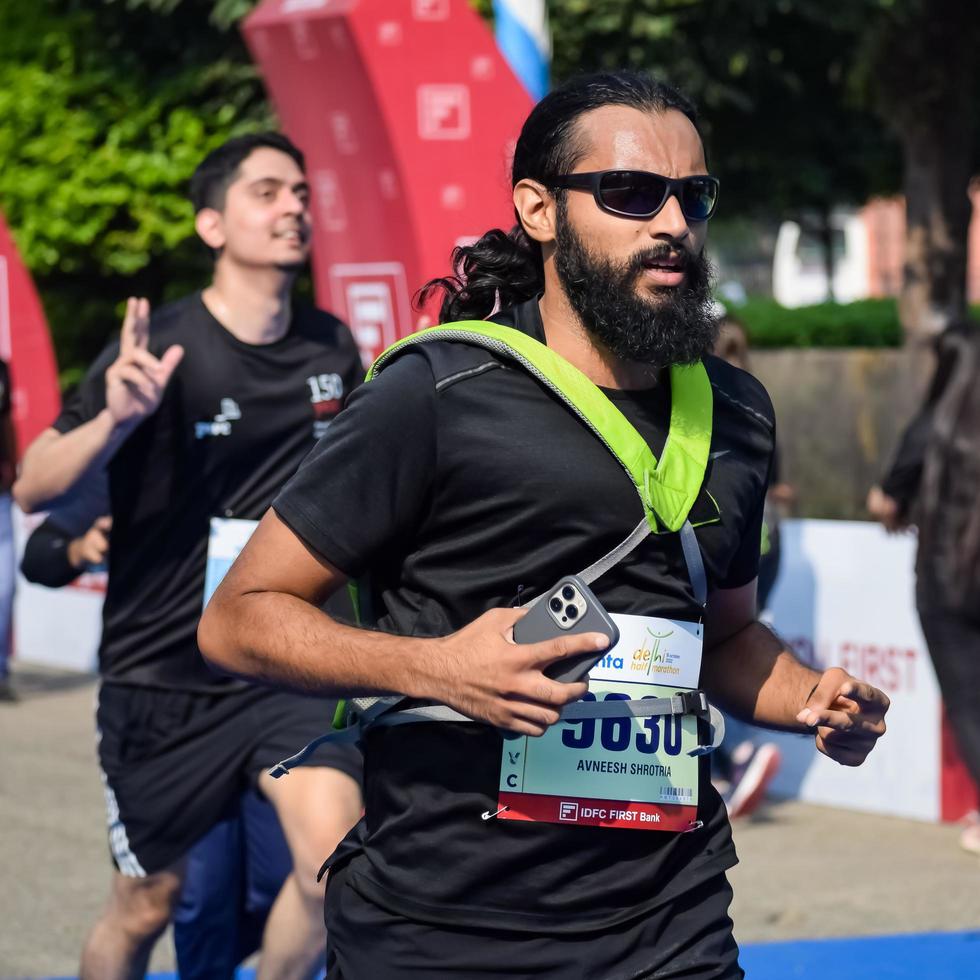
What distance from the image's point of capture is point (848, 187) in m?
20.0

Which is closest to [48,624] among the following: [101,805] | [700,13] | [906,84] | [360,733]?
[101,805]

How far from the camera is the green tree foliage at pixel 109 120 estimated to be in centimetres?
1415

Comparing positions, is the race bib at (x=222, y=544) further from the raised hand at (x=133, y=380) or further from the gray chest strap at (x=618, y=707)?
the gray chest strap at (x=618, y=707)

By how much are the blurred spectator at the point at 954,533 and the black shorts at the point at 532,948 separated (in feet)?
8.69

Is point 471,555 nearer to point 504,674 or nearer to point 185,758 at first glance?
point 504,674

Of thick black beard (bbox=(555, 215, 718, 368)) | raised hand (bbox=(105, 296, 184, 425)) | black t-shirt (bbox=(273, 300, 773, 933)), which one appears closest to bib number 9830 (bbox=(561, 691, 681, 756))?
black t-shirt (bbox=(273, 300, 773, 933))

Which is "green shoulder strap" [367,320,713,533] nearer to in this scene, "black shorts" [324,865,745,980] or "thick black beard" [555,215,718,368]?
"thick black beard" [555,215,718,368]

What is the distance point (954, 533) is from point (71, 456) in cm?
238

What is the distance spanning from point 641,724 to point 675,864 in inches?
8.3

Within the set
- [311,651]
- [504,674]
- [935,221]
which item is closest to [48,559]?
[311,651]

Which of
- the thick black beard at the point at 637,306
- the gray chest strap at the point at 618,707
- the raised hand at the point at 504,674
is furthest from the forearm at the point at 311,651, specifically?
the thick black beard at the point at 637,306

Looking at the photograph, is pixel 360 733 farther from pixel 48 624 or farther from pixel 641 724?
pixel 48 624

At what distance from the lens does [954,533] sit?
514 centimetres

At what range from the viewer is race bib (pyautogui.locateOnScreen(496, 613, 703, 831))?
2.56 m
